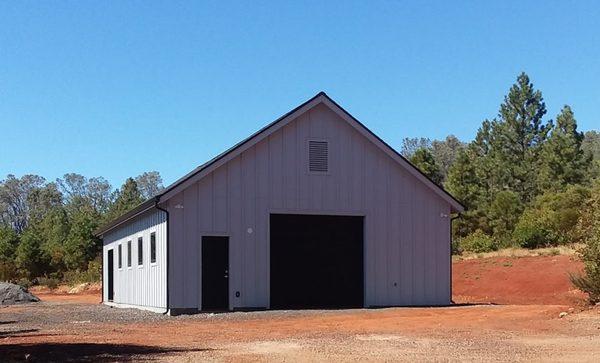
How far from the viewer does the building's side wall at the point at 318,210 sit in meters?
22.1

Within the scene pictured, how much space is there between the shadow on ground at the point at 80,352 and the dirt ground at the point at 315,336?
2cm

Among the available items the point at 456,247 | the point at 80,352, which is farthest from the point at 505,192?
the point at 80,352

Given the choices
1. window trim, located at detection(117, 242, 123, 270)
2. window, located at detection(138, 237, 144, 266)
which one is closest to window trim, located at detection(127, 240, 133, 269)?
window trim, located at detection(117, 242, 123, 270)

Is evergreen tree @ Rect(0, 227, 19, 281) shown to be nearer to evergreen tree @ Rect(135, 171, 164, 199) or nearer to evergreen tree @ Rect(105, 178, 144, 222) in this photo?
evergreen tree @ Rect(105, 178, 144, 222)

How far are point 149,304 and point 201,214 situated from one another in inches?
153

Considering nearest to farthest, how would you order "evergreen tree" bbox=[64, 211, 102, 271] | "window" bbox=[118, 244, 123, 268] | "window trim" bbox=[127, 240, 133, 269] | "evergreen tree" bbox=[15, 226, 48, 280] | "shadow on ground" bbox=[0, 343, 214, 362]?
"shadow on ground" bbox=[0, 343, 214, 362] → "window trim" bbox=[127, 240, 133, 269] → "window" bbox=[118, 244, 123, 268] → "evergreen tree" bbox=[15, 226, 48, 280] → "evergreen tree" bbox=[64, 211, 102, 271]

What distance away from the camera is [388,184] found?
24359mm

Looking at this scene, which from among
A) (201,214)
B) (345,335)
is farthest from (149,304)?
(345,335)

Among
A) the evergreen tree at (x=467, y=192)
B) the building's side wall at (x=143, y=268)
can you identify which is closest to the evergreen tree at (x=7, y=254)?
the building's side wall at (x=143, y=268)

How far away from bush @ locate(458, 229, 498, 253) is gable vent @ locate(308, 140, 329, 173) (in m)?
26.2

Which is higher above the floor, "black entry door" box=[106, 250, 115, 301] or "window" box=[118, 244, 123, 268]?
"window" box=[118, 244, 123, 268]

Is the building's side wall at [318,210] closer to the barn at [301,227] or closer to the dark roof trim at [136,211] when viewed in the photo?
the barn at [301,227]

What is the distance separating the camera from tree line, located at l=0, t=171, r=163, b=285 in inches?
2240

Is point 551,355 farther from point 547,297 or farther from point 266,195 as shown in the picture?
point 547,297
